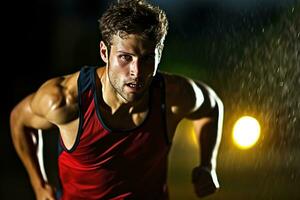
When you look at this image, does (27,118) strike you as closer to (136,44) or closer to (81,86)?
(81,86)

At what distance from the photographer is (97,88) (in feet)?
6.04

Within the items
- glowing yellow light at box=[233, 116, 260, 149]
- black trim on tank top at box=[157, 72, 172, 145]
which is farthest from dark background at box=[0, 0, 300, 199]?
black trim on tank top at box=[157, 72, 172, 145]

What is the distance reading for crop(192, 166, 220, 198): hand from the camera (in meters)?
1.83

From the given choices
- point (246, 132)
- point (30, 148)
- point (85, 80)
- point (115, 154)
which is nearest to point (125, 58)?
Result: point (85, 80)

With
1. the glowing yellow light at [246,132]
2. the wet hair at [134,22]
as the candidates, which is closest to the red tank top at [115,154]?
the wet hair at [134,22]

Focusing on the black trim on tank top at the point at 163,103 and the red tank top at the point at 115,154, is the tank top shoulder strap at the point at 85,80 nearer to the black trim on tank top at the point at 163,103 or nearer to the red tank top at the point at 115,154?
the red tank top at the point at 115,154

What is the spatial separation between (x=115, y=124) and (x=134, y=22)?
26 centimetres

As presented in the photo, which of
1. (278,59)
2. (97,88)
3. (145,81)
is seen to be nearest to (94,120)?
(97,88)

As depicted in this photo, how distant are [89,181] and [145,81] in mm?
332

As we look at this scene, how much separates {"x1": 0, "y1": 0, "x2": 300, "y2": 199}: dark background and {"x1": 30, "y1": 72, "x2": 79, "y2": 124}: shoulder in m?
1.31

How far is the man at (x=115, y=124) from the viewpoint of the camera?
1.81 metres

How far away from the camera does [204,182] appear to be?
6.04 ft

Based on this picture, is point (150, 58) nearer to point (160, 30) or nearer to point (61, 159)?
point (160, 30)

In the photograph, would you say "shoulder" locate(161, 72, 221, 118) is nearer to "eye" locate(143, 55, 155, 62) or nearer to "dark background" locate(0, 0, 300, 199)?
"eye" locate(143, 55, 155, 62)
